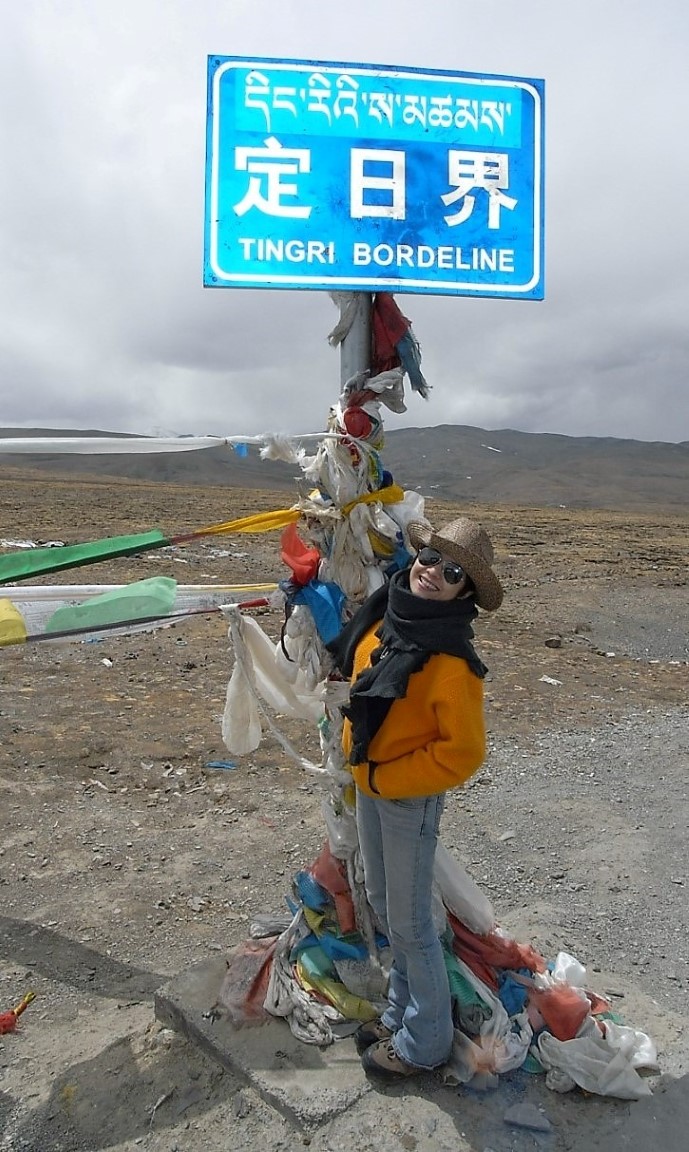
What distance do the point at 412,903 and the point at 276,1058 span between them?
2.50ft

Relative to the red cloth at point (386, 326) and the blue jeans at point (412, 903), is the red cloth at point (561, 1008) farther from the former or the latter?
the red cloth at point (386, 326)

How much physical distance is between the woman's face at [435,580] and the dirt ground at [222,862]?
1.57m

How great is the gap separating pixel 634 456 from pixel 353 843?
129 meters

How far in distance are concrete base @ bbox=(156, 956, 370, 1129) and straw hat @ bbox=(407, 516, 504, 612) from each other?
1567 millimetres

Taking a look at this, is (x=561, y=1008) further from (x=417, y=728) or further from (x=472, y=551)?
(x=472, y=551)

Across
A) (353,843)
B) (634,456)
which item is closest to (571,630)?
(353,843)

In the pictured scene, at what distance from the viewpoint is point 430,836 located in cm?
255

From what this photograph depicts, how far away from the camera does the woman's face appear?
7.65ft

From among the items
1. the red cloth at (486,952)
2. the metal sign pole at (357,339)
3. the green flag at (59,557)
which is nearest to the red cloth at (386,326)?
the metal sign pole at (357,339)

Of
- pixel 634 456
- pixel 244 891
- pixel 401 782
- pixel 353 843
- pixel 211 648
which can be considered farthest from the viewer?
pixel 634 456

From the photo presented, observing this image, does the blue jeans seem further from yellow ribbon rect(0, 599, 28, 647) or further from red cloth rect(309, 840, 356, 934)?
yellow ribbon rect(0, 599, 28, 647)

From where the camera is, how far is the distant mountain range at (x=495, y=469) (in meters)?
77.3

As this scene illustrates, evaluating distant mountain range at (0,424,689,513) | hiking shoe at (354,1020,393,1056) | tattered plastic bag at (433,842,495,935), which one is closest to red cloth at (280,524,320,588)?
tattered plastic bag at (433,842,495,935)

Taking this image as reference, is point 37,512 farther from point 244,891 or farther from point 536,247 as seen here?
point 536,247
